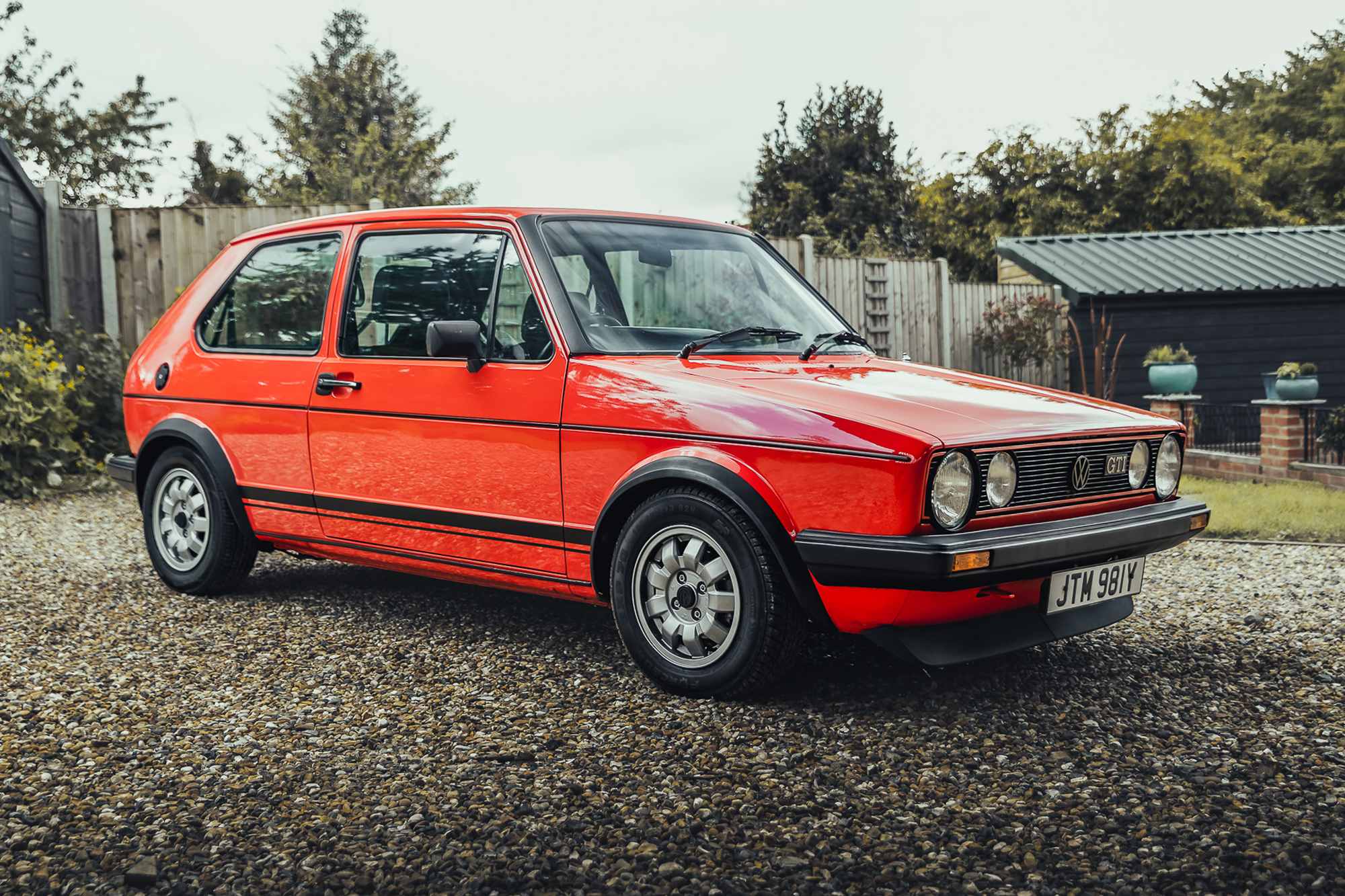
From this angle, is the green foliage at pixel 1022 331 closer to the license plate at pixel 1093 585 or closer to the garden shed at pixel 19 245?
the garden shed at pixel 19 245

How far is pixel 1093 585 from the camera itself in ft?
12.6

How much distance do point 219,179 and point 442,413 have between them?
3534cm

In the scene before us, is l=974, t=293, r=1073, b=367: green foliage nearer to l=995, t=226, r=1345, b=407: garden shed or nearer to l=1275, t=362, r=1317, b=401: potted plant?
l=995, t=226, r=1345, b=407: garden shed

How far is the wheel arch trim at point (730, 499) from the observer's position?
3492 mm

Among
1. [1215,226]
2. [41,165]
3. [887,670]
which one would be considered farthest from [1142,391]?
[41,165]

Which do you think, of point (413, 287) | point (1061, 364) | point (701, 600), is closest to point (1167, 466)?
point (701, 600)

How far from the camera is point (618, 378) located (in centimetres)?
394

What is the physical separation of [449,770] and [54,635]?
2564 mm

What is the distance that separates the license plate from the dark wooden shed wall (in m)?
9.51

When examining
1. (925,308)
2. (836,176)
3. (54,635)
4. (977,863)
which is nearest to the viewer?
(977,863)

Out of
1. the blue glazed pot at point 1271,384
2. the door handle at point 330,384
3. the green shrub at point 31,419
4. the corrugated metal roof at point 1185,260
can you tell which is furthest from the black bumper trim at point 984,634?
the corrugated metal roof at point 1185,260

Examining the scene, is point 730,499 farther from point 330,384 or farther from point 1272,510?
point 1272,510

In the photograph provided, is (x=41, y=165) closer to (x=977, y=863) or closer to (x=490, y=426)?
(x=490, y=426)

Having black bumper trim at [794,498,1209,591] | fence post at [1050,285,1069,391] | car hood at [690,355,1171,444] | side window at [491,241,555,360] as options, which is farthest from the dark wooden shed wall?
fence post at [1050,285,1069,391]
